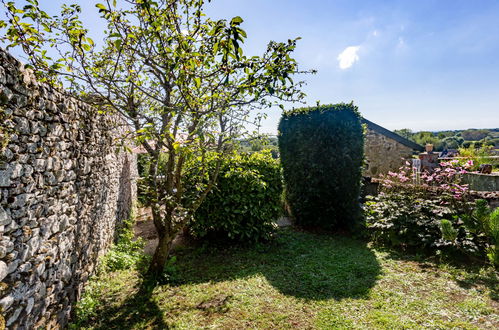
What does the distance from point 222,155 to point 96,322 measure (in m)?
2.43

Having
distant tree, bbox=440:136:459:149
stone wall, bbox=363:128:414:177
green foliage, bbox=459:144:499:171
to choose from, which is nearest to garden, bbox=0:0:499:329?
stone wall, bbox=363:128:414:177

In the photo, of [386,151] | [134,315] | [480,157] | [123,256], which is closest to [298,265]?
[134,315]

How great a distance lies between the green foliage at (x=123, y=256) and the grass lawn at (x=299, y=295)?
0.24 m

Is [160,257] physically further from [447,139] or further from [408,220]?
[447,139]

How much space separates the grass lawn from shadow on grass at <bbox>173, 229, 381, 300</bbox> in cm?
2

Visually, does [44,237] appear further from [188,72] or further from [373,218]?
[373,218]

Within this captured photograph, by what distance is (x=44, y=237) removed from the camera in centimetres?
244

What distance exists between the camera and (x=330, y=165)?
6.54 meters

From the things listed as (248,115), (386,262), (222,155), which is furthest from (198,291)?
(386,262)

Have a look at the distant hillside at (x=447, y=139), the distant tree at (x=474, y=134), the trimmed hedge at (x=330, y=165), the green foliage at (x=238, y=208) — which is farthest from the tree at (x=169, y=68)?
the distant tree at (x=474, y=134)

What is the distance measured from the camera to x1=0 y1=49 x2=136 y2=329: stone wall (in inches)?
74.4

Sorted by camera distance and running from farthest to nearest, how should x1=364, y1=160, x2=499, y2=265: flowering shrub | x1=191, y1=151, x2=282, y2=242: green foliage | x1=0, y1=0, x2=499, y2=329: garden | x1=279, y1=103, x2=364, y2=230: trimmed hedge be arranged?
1. x1=279, y1=103, x2=364, y2=230: trimmed hedge
2. x1=191, y1=151, x2=282, y2=242: green foliage
3. x1=364, y1=160, x2=499, y2=265: flowering shrub
4. x1=0, y1=0, x2=499, y2=329: garden

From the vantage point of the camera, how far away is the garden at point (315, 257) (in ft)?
10.7

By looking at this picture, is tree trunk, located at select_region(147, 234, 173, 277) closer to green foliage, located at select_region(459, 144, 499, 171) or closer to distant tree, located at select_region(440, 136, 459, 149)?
green foliage, located at select_region(459, 144, 499, 171)
